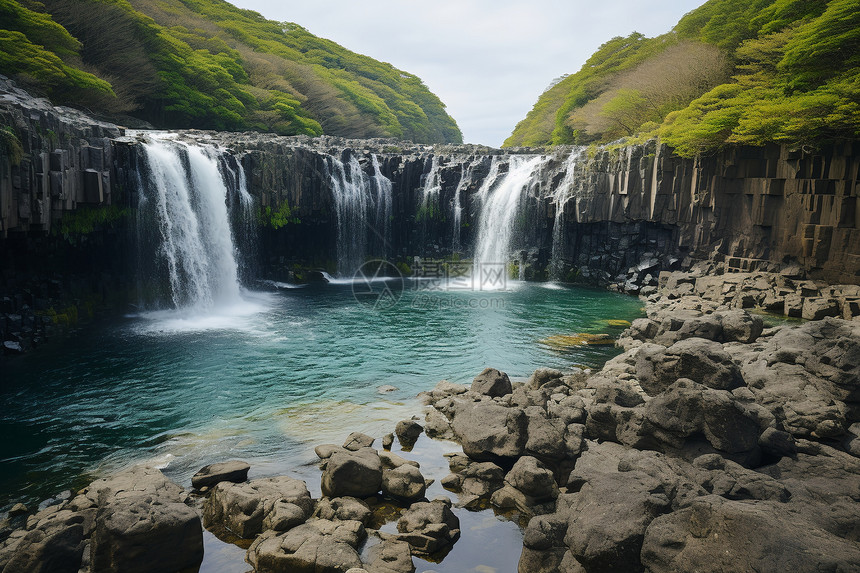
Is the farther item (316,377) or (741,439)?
(316,377)

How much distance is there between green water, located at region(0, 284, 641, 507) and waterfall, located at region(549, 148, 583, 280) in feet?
24.0

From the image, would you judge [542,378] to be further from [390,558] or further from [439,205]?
[439,205]

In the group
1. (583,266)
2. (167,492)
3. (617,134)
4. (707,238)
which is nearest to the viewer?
(167,492)

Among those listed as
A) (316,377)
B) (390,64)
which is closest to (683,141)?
(316,377)

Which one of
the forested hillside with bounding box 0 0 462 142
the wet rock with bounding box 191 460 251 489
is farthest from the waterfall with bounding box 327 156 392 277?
the wet rock with bounding box 191 460 251 489

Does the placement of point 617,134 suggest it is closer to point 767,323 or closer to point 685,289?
point 685,289

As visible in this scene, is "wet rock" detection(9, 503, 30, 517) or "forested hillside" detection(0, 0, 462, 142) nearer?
"wet rock" detection(9, 503, 30, 517)

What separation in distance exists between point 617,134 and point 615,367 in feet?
94.2

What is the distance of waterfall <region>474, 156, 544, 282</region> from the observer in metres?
32.0

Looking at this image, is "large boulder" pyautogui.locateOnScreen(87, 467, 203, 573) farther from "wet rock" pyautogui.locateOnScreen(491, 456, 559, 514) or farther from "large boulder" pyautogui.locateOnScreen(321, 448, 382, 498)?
"wet rock" pyautogui.locateOnScreen(491, 456, 559, 514)

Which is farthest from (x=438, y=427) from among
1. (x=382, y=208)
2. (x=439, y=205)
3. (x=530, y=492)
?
(x=439, y=205)

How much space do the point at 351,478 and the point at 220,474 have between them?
2.19m

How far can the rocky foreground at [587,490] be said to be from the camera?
596cm

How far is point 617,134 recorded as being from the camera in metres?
38.3
